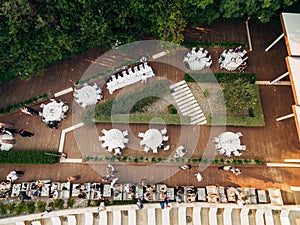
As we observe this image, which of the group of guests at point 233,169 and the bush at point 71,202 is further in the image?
the group of guests at point 233,169

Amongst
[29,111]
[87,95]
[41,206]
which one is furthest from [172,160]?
[29,111]

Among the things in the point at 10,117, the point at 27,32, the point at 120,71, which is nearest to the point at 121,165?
the point at 120,71

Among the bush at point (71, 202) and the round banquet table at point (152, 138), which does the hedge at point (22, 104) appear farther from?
the round banquet table at point (152, 138)

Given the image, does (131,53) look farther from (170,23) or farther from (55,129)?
(55,129)

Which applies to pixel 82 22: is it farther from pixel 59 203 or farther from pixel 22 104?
pixel 59 203

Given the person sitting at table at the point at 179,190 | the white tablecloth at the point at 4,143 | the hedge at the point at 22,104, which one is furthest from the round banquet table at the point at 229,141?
the white tablecloth at the point at 4,143
